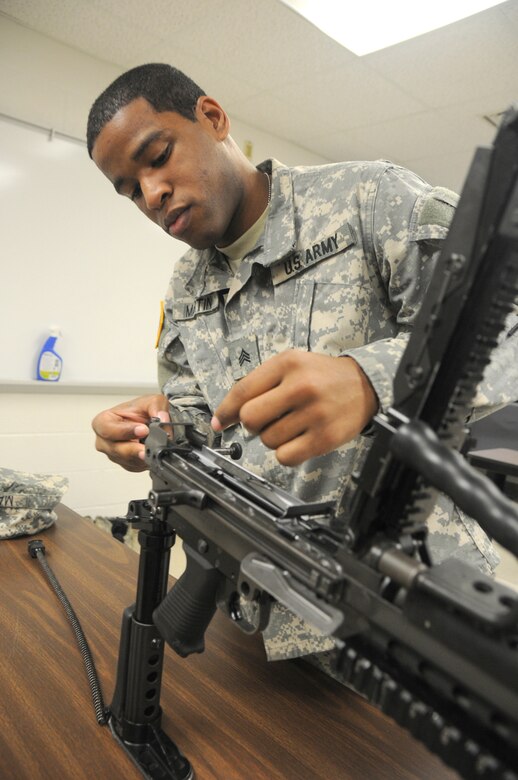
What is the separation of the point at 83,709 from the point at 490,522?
77 centimetres

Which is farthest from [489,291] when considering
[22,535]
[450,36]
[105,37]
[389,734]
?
[105,37]

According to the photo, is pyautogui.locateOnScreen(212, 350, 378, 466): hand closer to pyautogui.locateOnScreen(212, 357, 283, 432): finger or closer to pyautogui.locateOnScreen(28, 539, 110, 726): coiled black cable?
pyautogui.locateOnScreen(212, 357, 283, 432): finger

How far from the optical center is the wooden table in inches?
29.6

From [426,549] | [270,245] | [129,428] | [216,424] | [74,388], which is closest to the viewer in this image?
[426,549]

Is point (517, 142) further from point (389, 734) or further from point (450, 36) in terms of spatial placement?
point (450, 36)

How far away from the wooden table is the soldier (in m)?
0.09

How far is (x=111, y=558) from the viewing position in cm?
142

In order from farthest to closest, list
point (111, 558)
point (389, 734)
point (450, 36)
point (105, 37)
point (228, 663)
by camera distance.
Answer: point (105, 37) → point (450, 36) → point (111, 558) → point (228, 663) → point (389, 734)

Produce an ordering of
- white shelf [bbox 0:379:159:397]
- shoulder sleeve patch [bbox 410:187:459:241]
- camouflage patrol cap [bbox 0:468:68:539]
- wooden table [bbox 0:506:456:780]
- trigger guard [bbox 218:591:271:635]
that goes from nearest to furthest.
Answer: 1. trigger guard [bbox 218:591:271:635]
2. wooden table [bbox 0:506:456:780]
3. shoulder sleeve patch [bbox 410:187:459:241]
4. camouflage patrol cap [bbox 0:468:68:539]
5. white shelf [bbox 0:379:159:397]

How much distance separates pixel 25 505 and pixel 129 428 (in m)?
0.71

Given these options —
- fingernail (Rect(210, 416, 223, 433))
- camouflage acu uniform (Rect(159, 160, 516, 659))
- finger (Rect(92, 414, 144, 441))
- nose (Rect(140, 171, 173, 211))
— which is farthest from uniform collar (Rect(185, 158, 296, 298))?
fingernail (Rect(210, 416, 223, 433))

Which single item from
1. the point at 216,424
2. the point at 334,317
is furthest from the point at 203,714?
the point at 334,317

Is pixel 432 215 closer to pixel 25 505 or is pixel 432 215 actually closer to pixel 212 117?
pixel 212 117

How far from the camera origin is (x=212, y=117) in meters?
1.24
